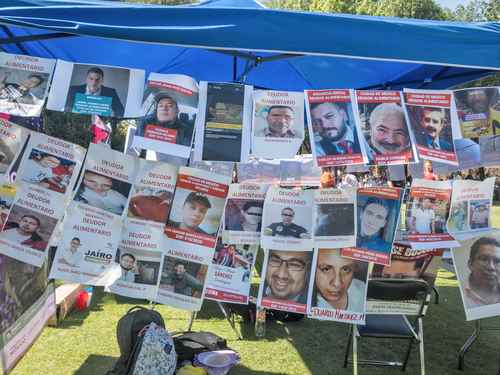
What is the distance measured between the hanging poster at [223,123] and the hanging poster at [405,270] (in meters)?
1.20

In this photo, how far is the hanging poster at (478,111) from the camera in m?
2.34

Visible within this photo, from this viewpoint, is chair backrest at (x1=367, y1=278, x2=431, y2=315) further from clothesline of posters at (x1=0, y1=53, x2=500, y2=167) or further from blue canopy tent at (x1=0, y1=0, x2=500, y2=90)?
blue canopy tent at (x1=0, y1=0, x2=500, y2=90)

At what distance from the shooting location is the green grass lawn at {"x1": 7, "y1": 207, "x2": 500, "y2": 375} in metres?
3.10

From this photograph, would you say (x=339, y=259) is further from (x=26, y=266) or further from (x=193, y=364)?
(x=26, y=266)

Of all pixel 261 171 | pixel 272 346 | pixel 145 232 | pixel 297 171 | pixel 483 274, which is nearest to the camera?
pixel 145 232

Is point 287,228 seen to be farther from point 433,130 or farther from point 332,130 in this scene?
point 433,130

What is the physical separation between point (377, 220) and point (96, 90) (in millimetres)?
1545

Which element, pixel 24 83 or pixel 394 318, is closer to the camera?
pixel 24 83

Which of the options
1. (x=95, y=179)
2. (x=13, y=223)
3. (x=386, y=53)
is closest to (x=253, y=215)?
(x=95, y=179)

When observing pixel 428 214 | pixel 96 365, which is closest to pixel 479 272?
pixel 428 214

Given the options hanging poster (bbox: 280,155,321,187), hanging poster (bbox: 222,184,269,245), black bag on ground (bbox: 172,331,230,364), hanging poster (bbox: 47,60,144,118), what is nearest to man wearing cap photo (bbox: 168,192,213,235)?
hanging poster (bbox: 222,184,269,245)

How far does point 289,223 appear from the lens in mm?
2285

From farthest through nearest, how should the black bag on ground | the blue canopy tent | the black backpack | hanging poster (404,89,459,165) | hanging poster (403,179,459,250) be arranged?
the black bag on ground → the black backpack → hanging poster (403,179,459,250) → hanging poster (404,89,459,165) → the blue canopy tent

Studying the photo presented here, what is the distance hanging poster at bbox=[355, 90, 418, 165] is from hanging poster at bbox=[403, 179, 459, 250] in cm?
24
